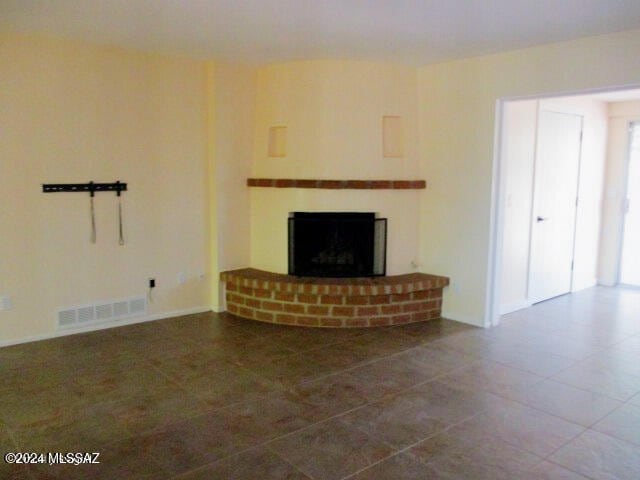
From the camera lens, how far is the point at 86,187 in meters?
4.35

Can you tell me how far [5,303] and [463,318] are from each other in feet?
A: 13.2

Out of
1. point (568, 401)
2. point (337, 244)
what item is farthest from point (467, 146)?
point (568, 401)

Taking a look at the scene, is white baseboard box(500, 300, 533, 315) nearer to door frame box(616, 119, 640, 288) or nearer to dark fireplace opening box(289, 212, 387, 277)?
dark fireplace opening box(289, 212, 387, 277)

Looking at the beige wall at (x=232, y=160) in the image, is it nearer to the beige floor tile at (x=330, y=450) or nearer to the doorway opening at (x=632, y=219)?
the beige floor tile at (x=330, y=450)

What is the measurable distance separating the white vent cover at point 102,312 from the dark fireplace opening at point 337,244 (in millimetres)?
1505

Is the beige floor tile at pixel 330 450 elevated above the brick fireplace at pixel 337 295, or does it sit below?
below

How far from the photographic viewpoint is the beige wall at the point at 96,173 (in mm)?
Answer: 4023

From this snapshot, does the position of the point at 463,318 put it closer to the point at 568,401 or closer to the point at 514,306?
the point at 514,306

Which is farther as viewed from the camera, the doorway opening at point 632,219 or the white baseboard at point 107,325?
the doorway opening at point 632,219

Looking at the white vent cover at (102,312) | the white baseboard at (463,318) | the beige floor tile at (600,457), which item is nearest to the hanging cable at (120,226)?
the white vent cover at (102,312)

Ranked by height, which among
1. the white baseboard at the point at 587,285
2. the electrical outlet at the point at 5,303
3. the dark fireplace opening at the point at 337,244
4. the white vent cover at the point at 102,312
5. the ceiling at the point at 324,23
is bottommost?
the white baseboard at the point at 587,285

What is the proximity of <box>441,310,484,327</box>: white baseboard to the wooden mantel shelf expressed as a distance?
130 centimetres

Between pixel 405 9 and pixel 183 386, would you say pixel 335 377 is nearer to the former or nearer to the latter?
pixel 183 386

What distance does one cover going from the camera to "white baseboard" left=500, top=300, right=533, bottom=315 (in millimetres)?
5296
